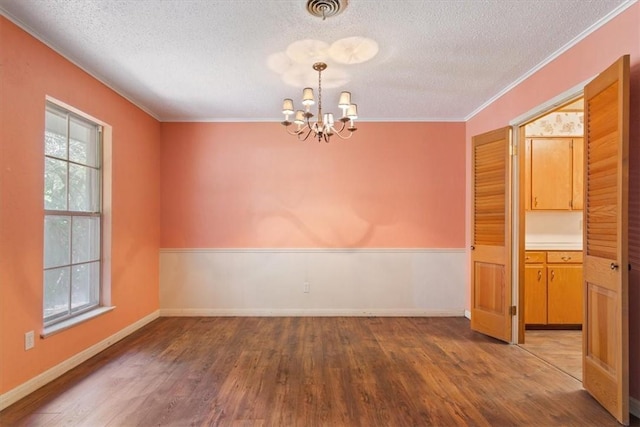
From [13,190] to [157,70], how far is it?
152 cm

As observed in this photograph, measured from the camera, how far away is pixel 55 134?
111 inches

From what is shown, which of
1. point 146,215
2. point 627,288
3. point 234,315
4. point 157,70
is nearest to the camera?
point 627,288

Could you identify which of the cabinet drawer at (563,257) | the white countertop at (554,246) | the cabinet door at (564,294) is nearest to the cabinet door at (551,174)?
the white countertop at (554,246)

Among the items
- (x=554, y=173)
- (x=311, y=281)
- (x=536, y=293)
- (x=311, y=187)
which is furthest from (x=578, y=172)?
(x=311, y=281)

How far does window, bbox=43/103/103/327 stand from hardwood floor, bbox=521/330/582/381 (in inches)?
173

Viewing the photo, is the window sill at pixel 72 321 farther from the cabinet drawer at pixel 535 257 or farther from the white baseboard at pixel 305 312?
the cabinet drawer at pixel 535 257

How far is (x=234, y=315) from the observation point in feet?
14.6

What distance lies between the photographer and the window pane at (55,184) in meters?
2.71

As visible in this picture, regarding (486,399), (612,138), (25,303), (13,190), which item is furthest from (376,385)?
(13,190)

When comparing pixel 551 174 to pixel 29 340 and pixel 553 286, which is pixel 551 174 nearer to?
pixel 553 286

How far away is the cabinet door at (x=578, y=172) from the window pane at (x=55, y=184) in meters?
5.48

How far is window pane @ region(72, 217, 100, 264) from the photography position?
10.1 ft

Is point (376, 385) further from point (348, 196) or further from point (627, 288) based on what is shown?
point (348, 196)

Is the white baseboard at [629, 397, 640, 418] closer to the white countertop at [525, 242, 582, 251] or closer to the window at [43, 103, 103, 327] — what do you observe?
the white countertop at [525, 242, 582, 251]
